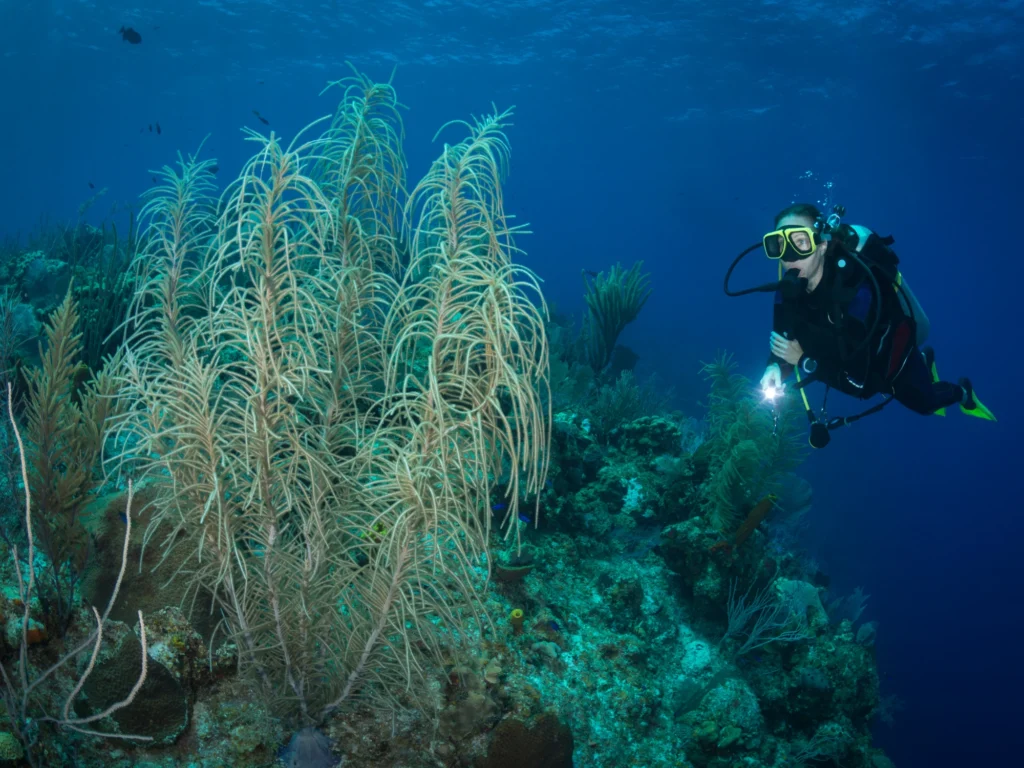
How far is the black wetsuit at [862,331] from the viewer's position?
15.3 feet

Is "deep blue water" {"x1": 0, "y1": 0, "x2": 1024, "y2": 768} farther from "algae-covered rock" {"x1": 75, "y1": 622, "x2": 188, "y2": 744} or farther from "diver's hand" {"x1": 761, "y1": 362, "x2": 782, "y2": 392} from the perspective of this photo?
"algae-covered rock" {"x1": 75, "y1": 622, "x2": 188, "y2": 744}

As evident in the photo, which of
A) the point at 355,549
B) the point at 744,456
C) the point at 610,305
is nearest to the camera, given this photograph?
the point at 355,549

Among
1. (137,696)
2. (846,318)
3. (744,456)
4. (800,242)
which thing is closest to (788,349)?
(846,318)

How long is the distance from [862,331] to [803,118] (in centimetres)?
4322

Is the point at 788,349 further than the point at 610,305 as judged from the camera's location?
No

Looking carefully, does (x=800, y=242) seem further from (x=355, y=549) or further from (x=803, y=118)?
(x=803, y=118)

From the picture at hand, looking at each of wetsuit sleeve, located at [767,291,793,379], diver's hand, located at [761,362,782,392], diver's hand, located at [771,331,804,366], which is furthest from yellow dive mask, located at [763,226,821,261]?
diver's hand, located at [761,362,782,392]

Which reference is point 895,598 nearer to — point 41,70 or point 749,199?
point 749,199

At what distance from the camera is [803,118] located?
39.2 metres

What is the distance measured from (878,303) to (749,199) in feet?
299

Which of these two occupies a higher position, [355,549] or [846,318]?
[846,318]

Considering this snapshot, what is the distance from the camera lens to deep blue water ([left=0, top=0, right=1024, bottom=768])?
23.8 meters

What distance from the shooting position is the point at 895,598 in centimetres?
2617

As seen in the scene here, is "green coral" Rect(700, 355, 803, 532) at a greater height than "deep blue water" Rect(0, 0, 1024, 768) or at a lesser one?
lesser
